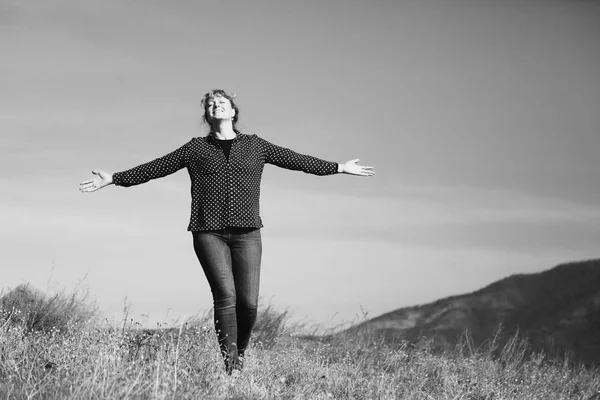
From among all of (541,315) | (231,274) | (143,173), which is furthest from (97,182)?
(541,315)

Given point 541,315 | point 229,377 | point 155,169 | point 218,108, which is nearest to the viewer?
point 229,377

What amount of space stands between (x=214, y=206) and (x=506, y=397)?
4.13 meters

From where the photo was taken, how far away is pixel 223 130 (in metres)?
7.08

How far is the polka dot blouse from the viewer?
6.73m

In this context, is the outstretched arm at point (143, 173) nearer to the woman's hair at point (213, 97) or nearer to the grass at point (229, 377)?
the woman's hair at point (213, 97)

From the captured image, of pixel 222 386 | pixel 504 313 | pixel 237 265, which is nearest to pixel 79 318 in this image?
pixel 237 265

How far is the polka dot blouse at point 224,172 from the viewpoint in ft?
22.1

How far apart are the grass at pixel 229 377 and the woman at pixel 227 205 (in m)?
0.48

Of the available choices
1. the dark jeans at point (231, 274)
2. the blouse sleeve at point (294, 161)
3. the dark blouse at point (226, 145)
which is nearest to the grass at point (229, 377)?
the dark jeans at point (231, 274)

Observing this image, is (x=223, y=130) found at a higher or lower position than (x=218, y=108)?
lower

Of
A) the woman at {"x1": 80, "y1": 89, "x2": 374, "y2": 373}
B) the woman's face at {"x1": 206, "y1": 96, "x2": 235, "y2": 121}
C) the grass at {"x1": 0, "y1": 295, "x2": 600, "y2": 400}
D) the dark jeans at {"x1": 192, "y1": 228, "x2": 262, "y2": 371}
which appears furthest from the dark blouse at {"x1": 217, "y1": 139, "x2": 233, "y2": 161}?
the grass at {"x1": 0, "y1": 295, "x2": 600, "y2": 400}

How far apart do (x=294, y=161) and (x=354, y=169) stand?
2.27ft

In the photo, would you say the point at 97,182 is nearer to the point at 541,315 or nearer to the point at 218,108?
the point at 218,108

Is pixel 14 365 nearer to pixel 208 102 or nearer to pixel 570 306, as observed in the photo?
pixel 208 102
